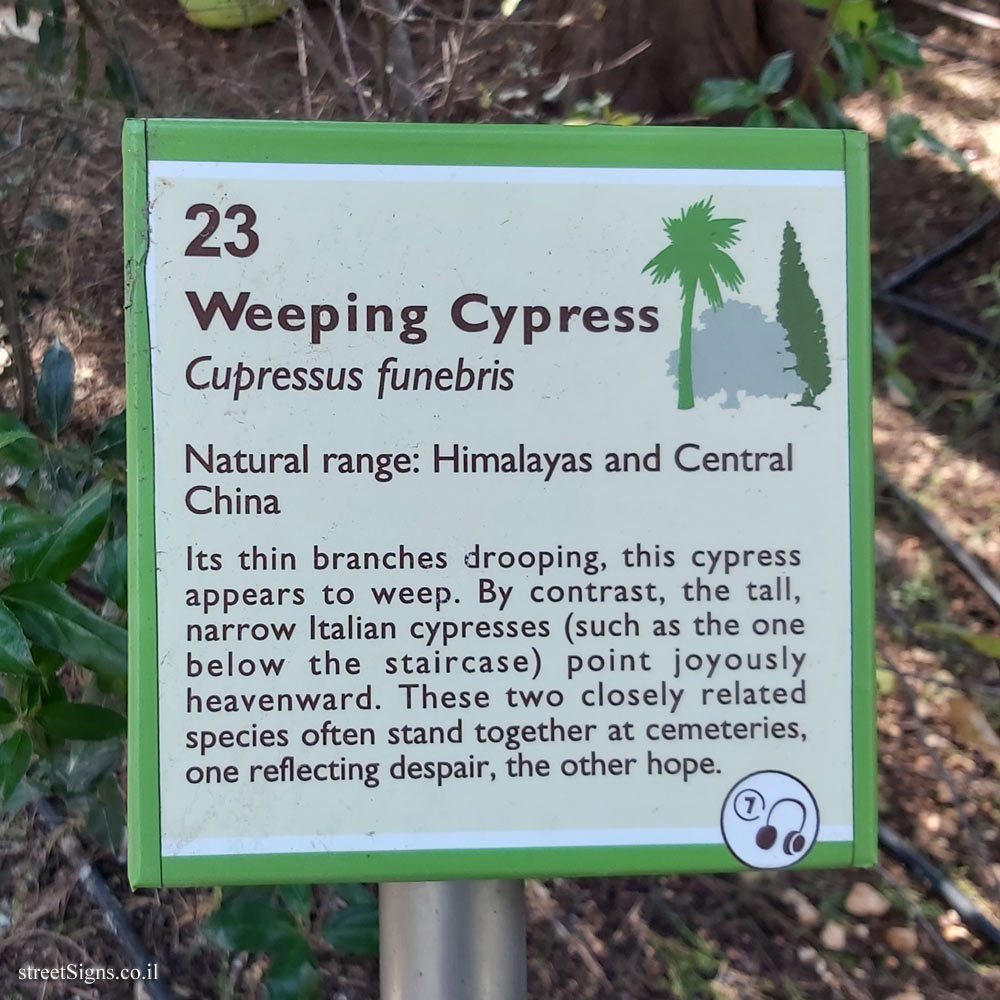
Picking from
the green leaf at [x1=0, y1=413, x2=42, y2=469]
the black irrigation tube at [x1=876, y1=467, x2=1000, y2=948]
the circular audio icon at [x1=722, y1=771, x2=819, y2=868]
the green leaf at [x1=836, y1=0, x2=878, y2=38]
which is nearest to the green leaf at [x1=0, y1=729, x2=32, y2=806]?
the green leaf at [x1=0, y1=413, x2=42, y2=469]

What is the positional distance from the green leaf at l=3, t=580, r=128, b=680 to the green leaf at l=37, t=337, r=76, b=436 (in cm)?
32

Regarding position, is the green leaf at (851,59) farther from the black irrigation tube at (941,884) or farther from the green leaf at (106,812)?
the green leaf at (106,812)

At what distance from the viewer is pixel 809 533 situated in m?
0.71

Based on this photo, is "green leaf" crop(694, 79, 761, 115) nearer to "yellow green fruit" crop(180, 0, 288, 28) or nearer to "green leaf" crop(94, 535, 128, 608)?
"green leaf" crop(94, 535, 128, 608)

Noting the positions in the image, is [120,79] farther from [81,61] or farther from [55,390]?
[55,390]

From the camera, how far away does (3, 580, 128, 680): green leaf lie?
72cm

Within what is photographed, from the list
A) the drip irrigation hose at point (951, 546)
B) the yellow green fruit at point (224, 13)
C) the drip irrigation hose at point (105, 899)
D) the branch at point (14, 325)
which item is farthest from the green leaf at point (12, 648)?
the yellow green fruit at point (224, 13)

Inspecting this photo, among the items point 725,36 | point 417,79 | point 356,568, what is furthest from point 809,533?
point 725,36

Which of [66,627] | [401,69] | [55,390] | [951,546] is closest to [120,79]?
[401,69]

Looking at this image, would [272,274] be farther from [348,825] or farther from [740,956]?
[740,956]

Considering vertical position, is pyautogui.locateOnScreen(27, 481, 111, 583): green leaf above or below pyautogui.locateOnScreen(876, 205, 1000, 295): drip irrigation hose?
below

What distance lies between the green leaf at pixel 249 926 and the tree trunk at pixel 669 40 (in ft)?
6.06

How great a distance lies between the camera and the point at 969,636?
1.35m

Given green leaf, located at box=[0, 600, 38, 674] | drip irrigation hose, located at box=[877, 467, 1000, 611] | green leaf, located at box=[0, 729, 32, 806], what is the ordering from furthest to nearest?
drip irrigation hose, located at box=[877, 467, 1000, 611] → green leaf, located at box=[0, 729, 32, 806] → green leaf, located at box=[0, 600, 38, 674]
